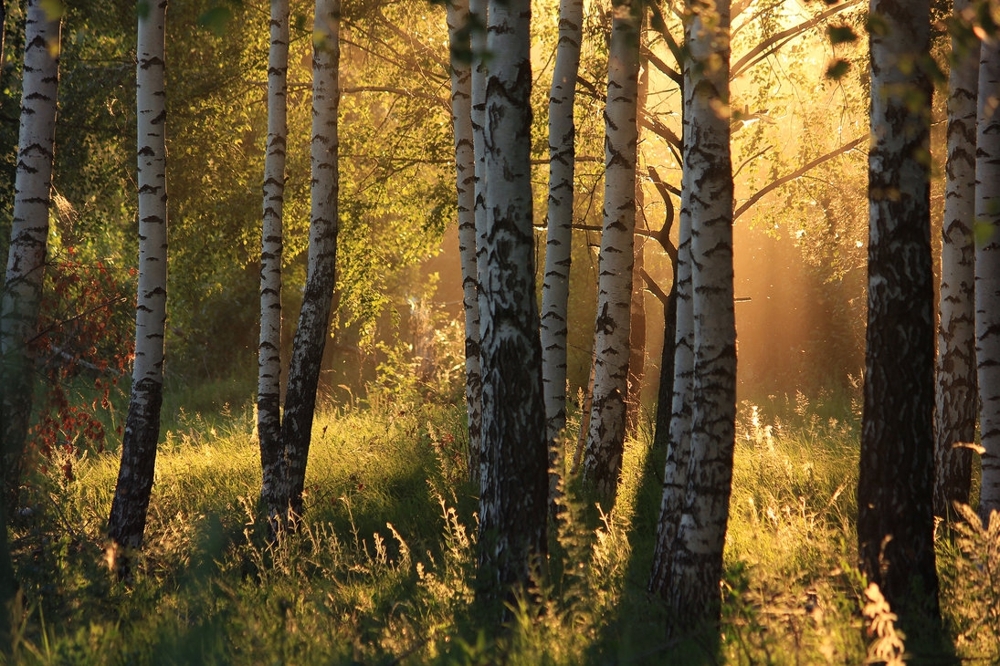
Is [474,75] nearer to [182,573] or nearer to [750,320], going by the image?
[182,573]

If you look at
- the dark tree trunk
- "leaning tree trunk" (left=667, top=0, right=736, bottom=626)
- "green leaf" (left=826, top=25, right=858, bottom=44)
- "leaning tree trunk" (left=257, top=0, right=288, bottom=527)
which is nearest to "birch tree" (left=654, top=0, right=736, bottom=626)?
"leaning tree trunk" (left=667, top=0, right=736, bottom=626)

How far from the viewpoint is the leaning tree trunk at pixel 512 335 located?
489 cm

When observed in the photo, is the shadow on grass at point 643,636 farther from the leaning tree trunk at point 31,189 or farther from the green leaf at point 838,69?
the leaning tree trunk at point 31,189

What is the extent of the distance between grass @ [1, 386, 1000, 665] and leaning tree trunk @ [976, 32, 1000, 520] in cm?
49

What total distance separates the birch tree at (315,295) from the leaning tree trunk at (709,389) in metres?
4.06

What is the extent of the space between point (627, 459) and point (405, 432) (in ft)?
9.85

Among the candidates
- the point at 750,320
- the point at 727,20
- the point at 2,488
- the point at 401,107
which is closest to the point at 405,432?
the point at 401,107

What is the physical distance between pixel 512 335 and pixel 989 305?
3197 millimetres

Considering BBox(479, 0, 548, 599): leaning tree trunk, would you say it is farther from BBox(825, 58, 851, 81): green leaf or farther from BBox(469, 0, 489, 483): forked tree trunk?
BBox(825, 58, 851, 81): green leaf

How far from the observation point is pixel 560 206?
768cm

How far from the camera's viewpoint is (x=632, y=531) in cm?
734

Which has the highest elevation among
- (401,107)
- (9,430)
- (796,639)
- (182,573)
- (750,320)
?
(401,107)

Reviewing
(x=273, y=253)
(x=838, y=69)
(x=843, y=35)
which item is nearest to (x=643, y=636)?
(x=838, y=69)

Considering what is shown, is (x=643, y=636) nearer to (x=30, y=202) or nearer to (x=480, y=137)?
(x=480, y=137)
